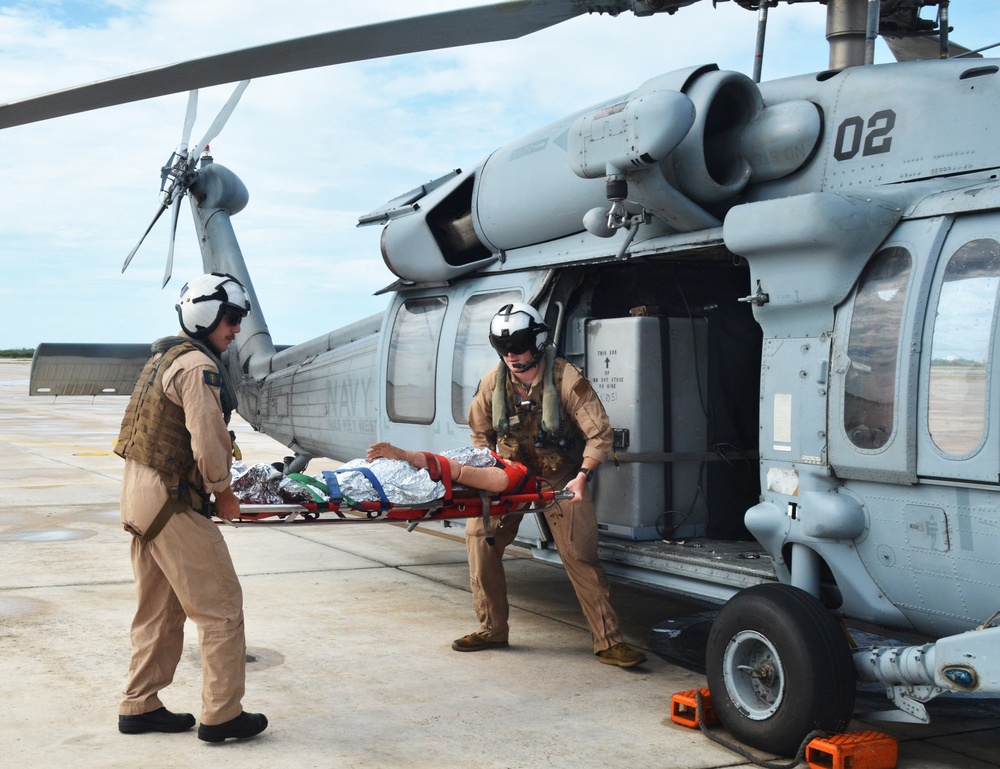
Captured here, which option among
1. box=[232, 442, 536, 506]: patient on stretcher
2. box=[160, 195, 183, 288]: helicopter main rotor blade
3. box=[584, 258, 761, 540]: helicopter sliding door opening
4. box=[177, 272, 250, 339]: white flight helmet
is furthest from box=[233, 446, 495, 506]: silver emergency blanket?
box=[160, 195, 183, 288]: helicopter main rotor blade

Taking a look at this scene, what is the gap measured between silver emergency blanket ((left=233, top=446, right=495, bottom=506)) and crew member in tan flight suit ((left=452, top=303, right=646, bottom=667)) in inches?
35.8

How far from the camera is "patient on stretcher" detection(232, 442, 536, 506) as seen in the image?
4543 mm

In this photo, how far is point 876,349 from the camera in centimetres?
430

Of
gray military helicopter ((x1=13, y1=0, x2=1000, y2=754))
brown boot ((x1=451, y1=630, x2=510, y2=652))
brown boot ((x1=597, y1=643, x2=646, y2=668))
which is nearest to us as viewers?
gray military helicopter ((x1=13, y1=0, x2=1000, y2=754))

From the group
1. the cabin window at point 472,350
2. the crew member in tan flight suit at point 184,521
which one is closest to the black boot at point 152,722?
the crew member in tan flight suit at point 184,521

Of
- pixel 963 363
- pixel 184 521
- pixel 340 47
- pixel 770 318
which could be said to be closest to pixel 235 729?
pixel 184 521

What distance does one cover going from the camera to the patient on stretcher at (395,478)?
454 centimetres

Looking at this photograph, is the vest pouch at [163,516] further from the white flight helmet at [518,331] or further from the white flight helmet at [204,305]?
the white flight helmet at [518,331]

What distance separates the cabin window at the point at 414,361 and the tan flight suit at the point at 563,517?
1.47 metres

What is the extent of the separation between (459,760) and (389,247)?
438 centimetres

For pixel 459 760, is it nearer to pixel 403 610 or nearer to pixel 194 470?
pixel 194 470

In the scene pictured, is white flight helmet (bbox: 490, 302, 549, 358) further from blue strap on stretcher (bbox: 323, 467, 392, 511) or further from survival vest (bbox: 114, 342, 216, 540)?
survival vest (bbox: 114, 342, 216, 540)

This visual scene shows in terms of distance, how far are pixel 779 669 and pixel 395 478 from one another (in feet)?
6.00

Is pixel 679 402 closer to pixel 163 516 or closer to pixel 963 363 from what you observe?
pixel 963 363
